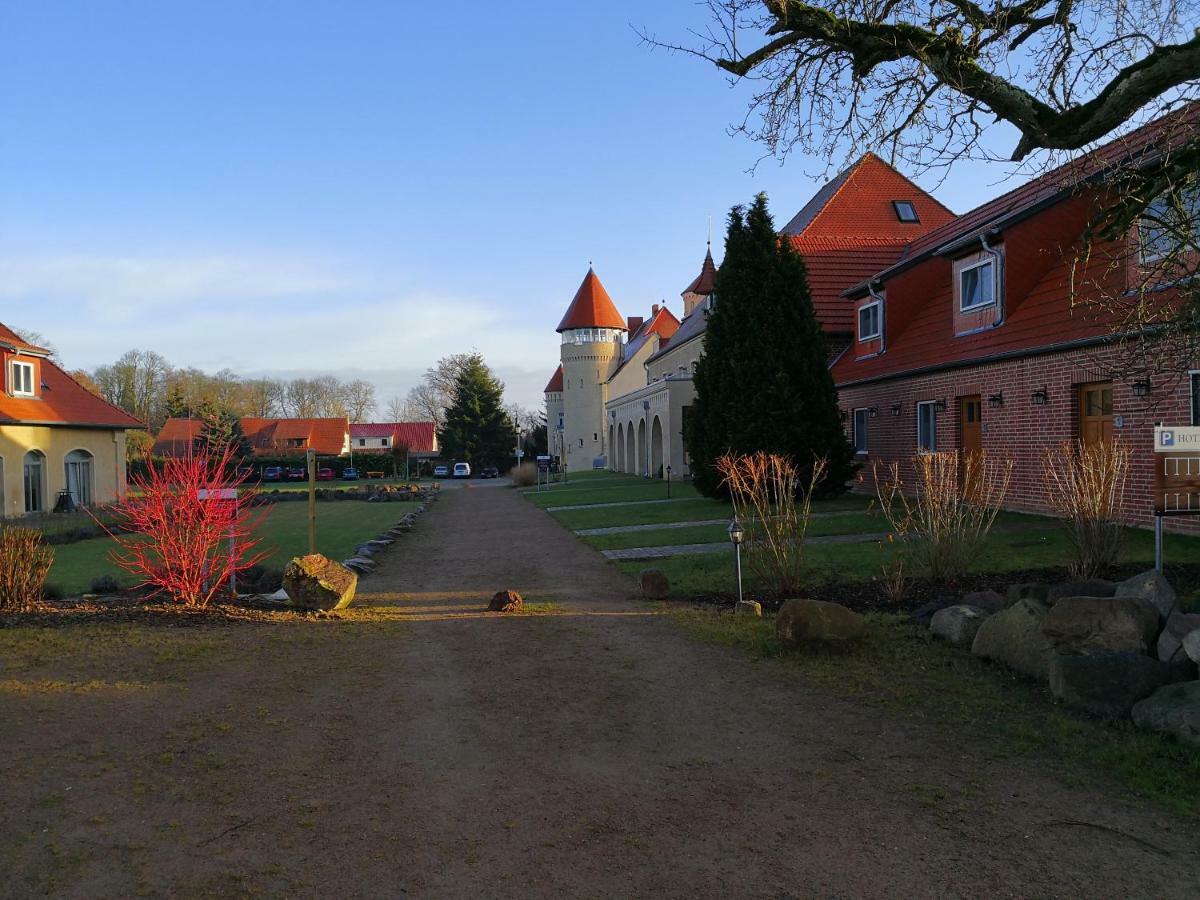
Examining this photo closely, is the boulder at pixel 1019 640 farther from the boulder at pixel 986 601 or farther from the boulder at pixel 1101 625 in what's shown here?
the boulder at pixel 986 601

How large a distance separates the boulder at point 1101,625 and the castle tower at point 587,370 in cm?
5900

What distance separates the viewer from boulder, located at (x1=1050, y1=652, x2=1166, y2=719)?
5.38 m

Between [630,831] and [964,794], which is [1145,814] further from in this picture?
[630,831]

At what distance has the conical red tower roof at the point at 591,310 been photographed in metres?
66.6

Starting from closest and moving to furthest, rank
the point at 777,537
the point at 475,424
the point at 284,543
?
the point at 777,537 → the point at 284,543 → the point at 475,424

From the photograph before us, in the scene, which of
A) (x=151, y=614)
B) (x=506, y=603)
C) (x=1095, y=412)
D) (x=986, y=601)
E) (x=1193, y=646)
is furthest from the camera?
(x=1095, y=412)

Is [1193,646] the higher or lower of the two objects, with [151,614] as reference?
higher

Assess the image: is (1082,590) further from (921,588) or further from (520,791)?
(520,791)

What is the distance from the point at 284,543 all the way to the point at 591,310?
51.1 m

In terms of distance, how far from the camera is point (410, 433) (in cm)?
9350

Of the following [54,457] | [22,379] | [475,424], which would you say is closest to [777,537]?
[54,457]

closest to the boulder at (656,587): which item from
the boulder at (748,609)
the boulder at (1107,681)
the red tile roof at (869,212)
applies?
the boulder at (748,609)

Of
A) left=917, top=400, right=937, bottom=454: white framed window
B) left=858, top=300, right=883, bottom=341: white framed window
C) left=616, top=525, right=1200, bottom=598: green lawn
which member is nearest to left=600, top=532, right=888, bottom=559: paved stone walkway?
left=616, top=525, right=1200, bottom=598: green lawn

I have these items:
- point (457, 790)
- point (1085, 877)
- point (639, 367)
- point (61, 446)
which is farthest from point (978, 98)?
point (639, 367)
